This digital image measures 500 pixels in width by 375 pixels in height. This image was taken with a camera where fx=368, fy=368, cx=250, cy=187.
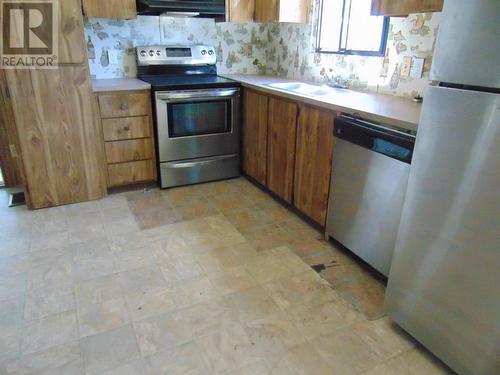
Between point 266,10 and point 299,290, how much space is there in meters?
2.36

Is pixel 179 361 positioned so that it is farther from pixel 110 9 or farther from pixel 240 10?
pixel 240 10

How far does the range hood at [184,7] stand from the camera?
2.82 m

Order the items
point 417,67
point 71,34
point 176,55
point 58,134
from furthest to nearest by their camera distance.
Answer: point 176,55, point 58,134, point 71,34, point 417,67

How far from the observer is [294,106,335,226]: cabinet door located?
7.41ft

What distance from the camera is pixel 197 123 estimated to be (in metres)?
3.15

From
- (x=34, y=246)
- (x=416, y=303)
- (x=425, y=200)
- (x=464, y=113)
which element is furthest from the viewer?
(x=34, y=246)

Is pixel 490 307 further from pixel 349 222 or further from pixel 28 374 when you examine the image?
pixel 28 374

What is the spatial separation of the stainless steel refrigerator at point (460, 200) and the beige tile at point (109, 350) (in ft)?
4.06

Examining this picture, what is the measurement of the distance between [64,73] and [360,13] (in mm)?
2172

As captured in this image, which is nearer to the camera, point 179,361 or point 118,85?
point 179,361

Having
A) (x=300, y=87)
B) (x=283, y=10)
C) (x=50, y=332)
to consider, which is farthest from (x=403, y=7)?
(x=50, y=332)

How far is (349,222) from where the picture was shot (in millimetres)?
2174

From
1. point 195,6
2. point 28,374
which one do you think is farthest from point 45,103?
point 28,374
